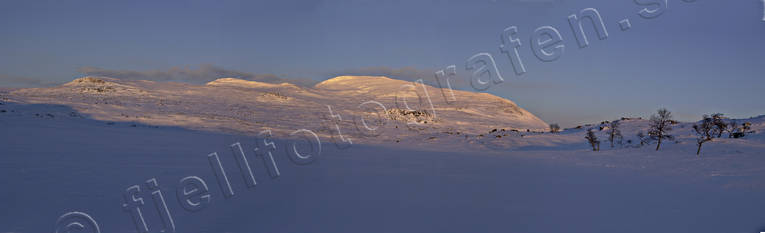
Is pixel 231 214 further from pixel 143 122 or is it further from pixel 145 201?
pixel 143 122

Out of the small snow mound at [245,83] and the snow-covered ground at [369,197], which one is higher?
the small snow mound at [245,83]

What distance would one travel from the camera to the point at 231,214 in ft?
21.6

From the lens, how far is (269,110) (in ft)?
204

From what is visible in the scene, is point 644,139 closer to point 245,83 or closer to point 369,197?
point 369,197

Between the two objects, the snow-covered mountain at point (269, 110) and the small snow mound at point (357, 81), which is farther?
the small snow mound at point (357, 81)

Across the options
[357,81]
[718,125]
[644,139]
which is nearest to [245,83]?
[357,81]

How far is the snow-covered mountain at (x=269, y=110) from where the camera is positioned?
41.2 metres

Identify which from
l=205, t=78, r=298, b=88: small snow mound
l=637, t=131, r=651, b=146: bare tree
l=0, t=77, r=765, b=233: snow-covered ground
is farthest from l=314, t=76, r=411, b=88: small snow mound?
l=0, t=77, r=765, b=233: snow-covered ground

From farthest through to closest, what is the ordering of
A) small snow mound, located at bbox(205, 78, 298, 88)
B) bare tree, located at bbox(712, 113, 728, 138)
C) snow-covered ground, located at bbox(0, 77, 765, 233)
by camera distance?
1. small snow mound, located at bbox(205, 78, 298, 88)
2. bare tree, located at bbox(712, 113, 728, 138)
3. snow-covered ground, located at bbox(0, 77, 765, 233)

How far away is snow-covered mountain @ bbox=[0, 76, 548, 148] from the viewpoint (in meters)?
41.2

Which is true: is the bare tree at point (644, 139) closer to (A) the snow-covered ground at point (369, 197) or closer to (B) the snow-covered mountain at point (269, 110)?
(A) the snow-covered ground at point (369, 197)

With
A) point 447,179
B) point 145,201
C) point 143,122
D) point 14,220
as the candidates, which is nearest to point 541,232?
point 447,179

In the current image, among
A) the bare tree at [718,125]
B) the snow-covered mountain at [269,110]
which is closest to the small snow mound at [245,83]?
the snow-covered mountain at [269,110]

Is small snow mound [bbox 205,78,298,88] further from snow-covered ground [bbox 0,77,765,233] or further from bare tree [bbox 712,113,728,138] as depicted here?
bare tree [bbox 712,113,728,138]
